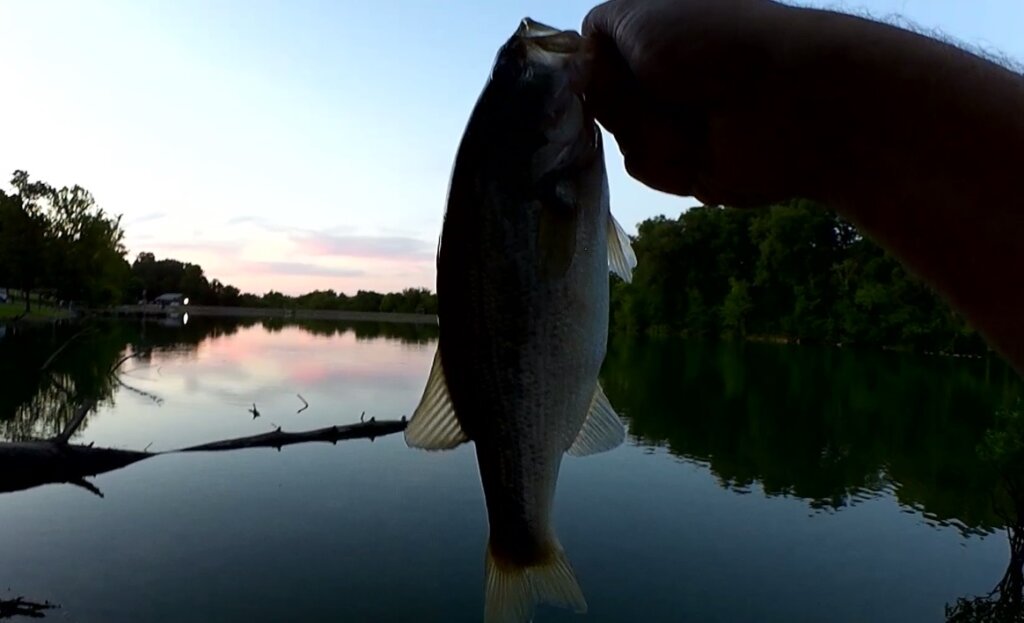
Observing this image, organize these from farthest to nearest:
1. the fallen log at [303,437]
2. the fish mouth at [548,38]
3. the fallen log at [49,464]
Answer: the fallen log at [303,437] < the fallen log at [49,464] < the fish mouth at [548,38]

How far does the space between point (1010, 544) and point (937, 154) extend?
15963 mm

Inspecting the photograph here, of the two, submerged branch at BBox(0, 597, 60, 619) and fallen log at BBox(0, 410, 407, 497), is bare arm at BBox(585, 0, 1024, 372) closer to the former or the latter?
submerged branch at BBox(0, 597, 60, 619)

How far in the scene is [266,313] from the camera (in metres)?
157

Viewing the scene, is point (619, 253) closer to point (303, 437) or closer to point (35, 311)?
point (303, 437)

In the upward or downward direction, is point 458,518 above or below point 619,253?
below

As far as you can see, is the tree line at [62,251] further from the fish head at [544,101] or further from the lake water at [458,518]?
the fish head at [544,101]

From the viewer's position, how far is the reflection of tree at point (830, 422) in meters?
23.8

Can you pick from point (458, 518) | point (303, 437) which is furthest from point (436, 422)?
point (303, 437)

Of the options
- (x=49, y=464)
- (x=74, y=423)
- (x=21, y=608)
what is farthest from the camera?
(x=49, y=464)

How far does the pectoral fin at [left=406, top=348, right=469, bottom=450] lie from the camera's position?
2.14m

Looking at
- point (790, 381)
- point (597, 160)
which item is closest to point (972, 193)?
point (597, 160)

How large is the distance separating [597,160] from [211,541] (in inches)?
643

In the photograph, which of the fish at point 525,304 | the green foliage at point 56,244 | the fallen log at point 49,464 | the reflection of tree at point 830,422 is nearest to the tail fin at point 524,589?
the fish at point 525,304

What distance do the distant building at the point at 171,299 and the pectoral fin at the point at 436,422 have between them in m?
146
